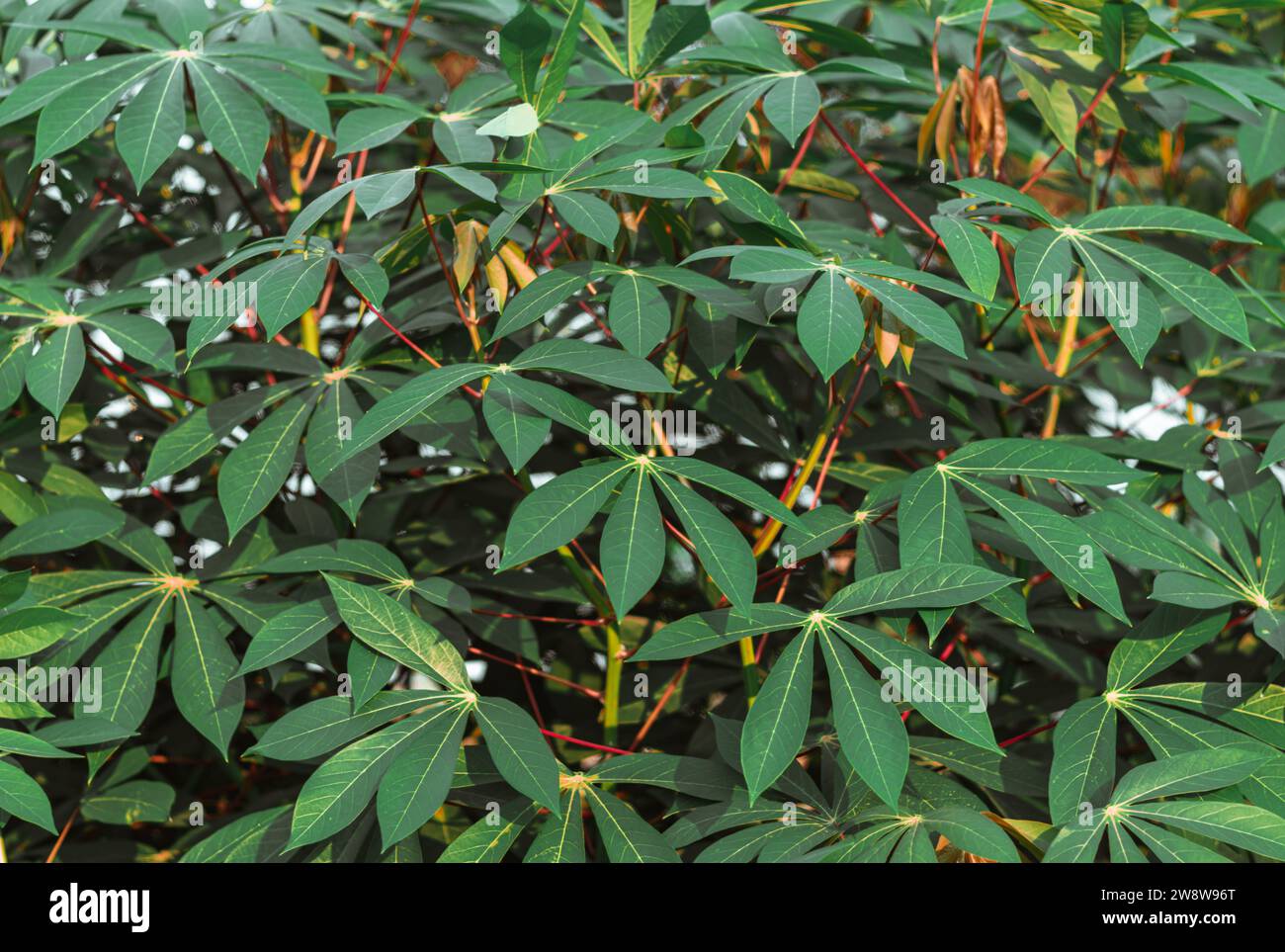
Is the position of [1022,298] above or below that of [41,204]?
above

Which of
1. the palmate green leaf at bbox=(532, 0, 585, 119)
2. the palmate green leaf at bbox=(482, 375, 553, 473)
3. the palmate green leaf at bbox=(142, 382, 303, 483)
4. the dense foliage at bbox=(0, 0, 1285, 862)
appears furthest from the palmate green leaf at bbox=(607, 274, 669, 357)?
the palmate green leaf at bbox=(142, 382, 303, 483)

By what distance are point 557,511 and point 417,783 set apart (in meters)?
0.30

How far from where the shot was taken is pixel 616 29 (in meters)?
1.69

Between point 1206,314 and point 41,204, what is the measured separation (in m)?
1.89

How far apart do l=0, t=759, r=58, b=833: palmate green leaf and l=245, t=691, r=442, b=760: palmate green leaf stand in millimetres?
209

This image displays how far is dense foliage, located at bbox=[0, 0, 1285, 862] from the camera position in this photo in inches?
44.6

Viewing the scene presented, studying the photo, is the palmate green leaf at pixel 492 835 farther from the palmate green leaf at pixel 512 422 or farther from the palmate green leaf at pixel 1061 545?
the palmate green leaf at pixel 1061 545

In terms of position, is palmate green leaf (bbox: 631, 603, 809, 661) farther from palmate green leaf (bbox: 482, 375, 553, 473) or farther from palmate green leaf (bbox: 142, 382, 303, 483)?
palmate green leaf (bbox: 142, 382, 303, 483)

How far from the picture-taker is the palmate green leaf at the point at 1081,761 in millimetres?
1138

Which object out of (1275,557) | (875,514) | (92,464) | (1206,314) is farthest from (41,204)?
(1275,557)

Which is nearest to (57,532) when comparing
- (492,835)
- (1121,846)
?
(492,835)

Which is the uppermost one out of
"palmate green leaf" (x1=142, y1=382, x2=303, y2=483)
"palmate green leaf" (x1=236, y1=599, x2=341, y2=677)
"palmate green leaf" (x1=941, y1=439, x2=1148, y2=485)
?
"palmate green leaf" (x1=941, y1=439, x2=1148, y2=485)

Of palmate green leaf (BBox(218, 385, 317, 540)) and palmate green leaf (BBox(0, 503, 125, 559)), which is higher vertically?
palmate green leaf (BBox(218, 385, 317, 540))
